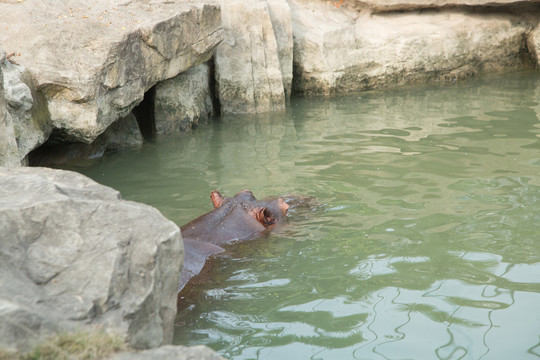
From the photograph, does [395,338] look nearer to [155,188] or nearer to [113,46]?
[155,188]

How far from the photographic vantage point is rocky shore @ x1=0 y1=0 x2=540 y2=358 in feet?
8.86

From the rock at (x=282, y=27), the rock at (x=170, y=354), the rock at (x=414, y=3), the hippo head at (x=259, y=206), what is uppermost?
the rock at (x=414, y=3)

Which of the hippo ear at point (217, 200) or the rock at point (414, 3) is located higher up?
the rock at point (414, 3)

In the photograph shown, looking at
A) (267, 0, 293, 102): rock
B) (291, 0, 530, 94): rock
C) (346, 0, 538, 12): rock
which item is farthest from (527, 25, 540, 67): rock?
(267, 0, 293, 102): rock

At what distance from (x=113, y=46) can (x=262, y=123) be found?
130 inches

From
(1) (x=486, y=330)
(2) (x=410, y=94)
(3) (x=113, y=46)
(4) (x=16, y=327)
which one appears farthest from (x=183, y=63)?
(4) (x=16, y=327)

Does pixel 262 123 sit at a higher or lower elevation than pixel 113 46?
lower

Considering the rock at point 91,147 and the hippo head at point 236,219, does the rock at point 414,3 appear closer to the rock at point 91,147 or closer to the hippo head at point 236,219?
the rock at point 91,147

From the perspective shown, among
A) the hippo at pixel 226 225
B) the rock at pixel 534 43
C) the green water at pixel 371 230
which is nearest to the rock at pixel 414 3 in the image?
the rock at pixel 534 43

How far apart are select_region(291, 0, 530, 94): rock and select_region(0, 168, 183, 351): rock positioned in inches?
379

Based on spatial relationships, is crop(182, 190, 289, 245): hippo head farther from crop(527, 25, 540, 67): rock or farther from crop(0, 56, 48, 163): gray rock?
crop(527, 25, 540, 67): rock

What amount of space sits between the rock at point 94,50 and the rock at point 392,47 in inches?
141

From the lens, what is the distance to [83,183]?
3305 millimetres

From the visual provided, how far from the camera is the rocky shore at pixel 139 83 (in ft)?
8.86
